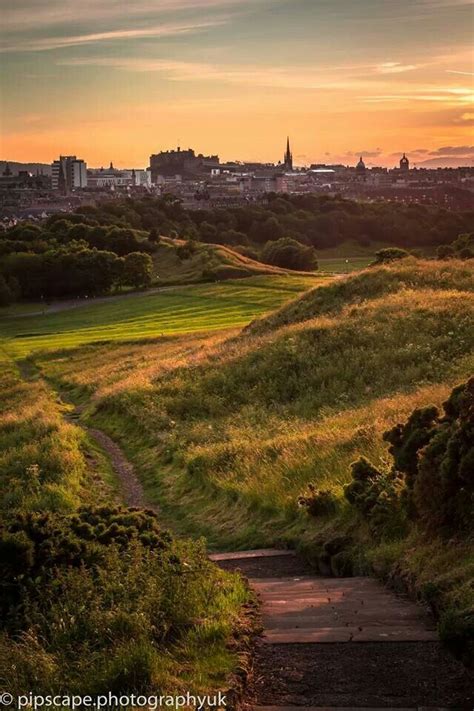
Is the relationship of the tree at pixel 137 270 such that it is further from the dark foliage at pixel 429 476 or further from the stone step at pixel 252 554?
the dark foliage at pixel 429 476

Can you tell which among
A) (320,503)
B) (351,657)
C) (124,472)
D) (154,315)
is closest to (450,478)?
(351,657)

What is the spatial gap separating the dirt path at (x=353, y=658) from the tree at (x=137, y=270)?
92.9 meters

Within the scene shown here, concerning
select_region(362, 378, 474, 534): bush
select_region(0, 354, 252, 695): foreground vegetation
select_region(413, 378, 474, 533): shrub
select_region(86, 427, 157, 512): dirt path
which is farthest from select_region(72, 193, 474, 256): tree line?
select_region(0, 354, 252, 695): foreground vegetation

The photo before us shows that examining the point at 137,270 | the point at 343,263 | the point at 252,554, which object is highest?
the point at 252,554

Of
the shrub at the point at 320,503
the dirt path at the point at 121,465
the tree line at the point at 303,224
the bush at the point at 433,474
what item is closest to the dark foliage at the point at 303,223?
the tree line at the point at 303,224

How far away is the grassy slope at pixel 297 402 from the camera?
1538 centimetres

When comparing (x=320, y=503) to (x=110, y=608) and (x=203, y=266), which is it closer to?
(x=110, y=608)

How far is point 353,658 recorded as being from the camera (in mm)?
7461

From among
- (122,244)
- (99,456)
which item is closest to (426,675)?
(99,456)

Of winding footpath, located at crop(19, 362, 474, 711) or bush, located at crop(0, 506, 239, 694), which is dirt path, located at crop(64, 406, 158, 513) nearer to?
bush, located at crop(0, 506, 239, 694)

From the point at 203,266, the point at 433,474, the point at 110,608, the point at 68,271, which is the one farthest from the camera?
the point at 203,266

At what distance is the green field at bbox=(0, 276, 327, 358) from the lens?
6362 cm

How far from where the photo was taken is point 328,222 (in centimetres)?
16825

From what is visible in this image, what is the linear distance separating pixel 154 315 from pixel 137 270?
27.2 m
